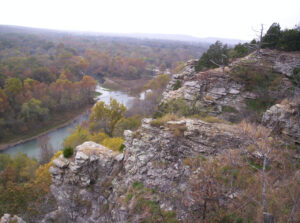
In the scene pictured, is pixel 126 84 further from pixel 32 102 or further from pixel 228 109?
pixel 228 109

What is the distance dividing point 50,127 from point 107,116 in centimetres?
1445

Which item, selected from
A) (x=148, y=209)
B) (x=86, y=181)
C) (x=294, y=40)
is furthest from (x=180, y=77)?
(x=148, y=209)

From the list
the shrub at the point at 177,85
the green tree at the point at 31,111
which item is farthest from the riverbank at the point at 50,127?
the shrub at the point at 177,85

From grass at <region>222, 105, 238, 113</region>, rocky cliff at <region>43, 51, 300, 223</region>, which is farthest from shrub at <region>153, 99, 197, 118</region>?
rocky cliff at <region>43, 51, 300, 223</region>

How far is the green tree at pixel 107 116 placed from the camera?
22406 mm

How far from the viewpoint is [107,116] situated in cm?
2258

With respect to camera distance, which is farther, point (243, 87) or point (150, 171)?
point (243, 87)

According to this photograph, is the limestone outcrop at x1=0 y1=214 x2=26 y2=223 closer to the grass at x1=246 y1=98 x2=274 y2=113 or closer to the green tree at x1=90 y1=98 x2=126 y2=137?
the grass at x1=246 y1=98 x2=274 y2=113

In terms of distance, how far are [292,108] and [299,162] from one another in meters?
2.82

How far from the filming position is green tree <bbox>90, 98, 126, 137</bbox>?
2241cm

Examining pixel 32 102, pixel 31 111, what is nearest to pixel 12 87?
pixel 32 102

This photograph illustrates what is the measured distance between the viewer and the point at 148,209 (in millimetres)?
6758

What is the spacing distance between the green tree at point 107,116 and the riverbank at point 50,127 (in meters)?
12.1

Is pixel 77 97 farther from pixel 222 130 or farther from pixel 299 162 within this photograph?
pixel 299 162
